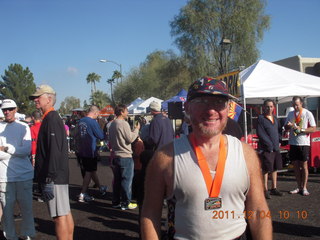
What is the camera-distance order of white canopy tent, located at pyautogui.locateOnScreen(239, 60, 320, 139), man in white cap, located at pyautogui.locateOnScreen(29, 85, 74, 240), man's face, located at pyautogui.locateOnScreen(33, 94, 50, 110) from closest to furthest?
1. man in white cap, located at pyautogui.locateOnScreen(29, 85, 74, 240)
2. man's face, located at pyautogui.locateOnScreen(33, 94, 50, 110)
3. white canopy tent, located at pyautogui.locateOnScreen(239, 60, 320, 139)

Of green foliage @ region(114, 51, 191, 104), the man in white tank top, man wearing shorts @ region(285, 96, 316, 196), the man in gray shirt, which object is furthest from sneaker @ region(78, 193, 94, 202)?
green foliage @ region(114, 51, 191, 104)

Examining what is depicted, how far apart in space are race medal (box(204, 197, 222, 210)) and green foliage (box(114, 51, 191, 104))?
27116 millimetres

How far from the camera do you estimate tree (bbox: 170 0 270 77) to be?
25078mm

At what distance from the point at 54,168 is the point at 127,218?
7.91 feet

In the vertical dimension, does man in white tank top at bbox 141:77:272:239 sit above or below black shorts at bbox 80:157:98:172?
above

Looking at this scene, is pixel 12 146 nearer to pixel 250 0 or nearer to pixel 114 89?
pixel 250 0

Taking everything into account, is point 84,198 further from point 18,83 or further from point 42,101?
point 18,83

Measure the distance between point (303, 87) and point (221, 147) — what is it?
7.21 metres

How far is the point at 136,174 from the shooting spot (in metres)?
3.54

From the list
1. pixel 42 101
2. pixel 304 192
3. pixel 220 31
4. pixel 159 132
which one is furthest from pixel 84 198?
pixel 220 31

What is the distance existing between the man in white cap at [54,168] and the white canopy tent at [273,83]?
5.50 meters

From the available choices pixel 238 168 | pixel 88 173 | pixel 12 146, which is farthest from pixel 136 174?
pixel 88 173
